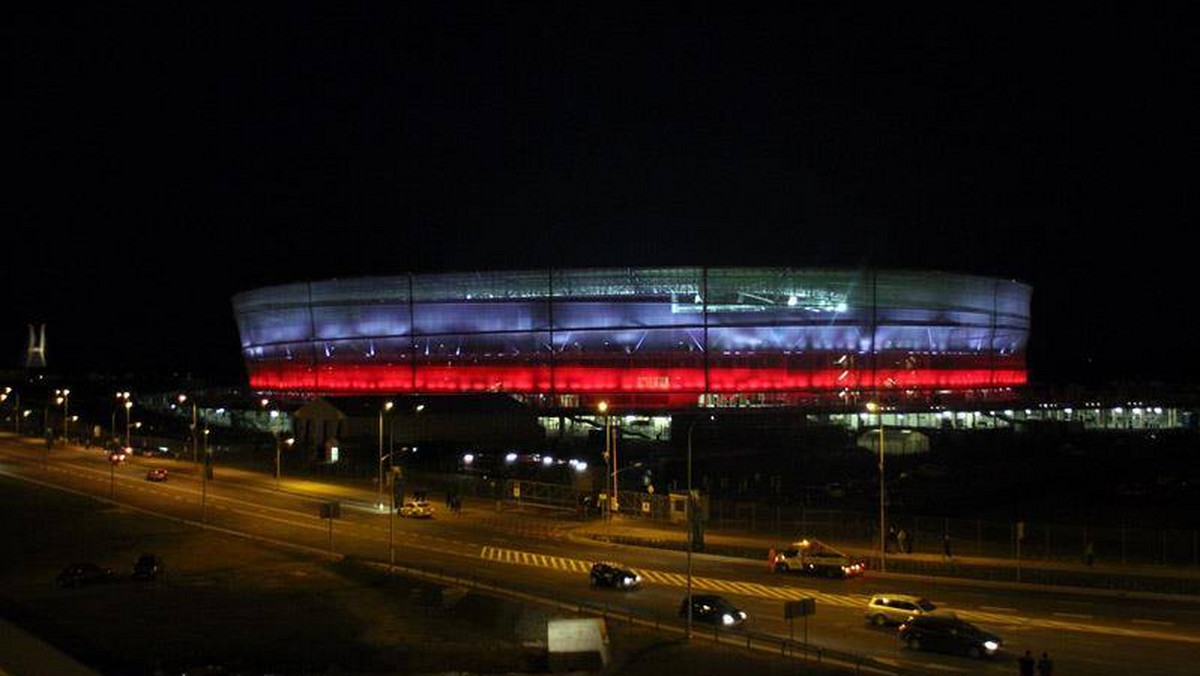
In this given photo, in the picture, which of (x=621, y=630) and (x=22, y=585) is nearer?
(x=621, y=630)

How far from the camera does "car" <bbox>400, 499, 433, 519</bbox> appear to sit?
57031mm

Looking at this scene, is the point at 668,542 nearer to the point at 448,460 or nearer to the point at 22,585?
the point at 22,585

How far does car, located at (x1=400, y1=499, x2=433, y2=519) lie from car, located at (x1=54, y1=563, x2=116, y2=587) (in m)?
17.2

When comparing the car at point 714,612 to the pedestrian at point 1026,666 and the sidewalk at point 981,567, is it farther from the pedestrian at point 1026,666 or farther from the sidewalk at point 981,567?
the sidewalk at point 981,567

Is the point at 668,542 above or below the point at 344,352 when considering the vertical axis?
below

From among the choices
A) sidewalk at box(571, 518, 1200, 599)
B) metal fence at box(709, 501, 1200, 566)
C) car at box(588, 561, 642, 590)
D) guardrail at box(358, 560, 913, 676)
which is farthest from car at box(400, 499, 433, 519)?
car at box(588, 561, 642, 590)

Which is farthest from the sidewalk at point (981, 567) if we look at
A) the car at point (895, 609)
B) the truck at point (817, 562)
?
the car at point (895, 609)

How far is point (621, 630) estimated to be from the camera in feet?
101

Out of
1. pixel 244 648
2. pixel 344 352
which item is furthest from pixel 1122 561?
pixel 344 352

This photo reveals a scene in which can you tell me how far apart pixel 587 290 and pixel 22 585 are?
231ft

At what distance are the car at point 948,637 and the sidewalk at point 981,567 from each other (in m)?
10.8

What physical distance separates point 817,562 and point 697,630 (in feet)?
37.4

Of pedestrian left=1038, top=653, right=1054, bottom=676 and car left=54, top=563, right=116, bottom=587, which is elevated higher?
pedestrian left=1038, top=653, right=1054, bottom=676

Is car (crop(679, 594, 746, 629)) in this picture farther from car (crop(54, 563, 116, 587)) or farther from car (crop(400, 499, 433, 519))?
car (crop(400, 499, 433, 519))
